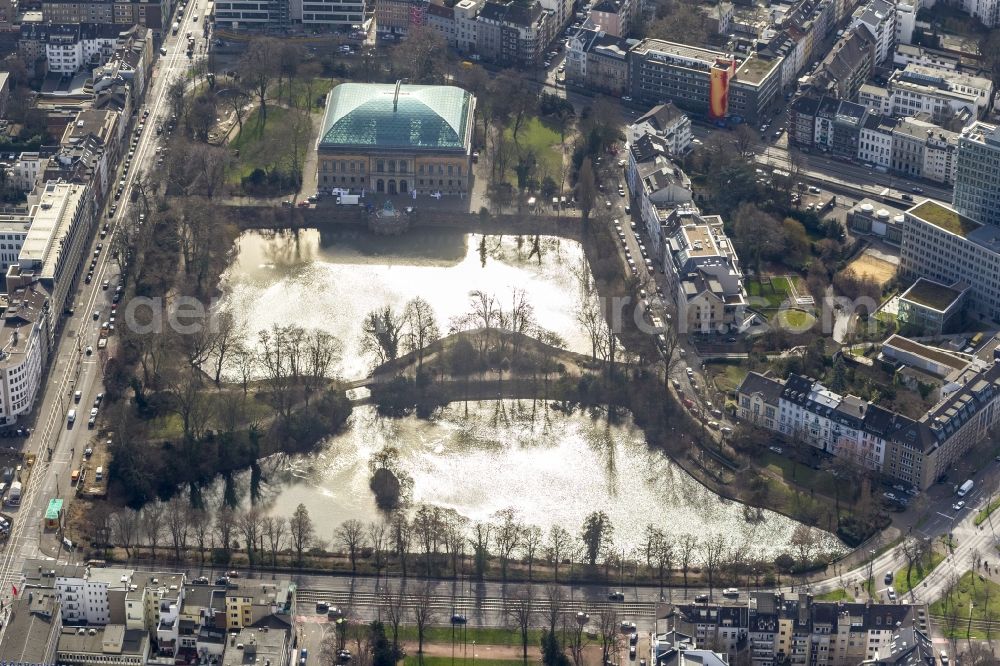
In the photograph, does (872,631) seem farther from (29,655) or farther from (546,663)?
(29,655)

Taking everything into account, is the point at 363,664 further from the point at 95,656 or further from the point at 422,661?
the point at 95,656

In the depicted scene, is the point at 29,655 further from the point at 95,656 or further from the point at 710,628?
the point at 710,628

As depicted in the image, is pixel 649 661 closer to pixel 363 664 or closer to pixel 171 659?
pixel 363 664

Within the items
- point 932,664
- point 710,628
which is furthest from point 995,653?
point 710,628

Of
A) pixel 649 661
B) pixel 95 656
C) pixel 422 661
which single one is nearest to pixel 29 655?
pixel 95 656

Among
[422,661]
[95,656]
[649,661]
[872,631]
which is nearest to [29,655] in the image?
[95,656]
